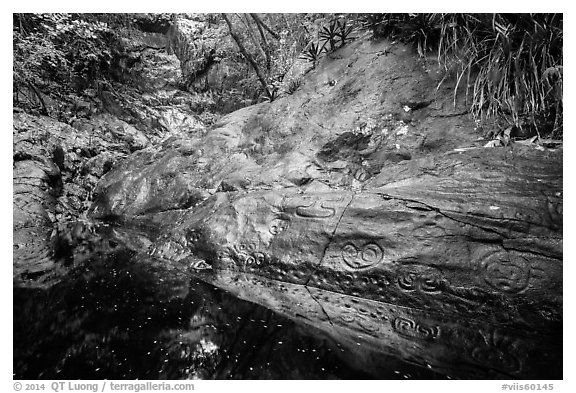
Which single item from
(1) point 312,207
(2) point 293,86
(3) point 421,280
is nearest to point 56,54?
(2) point 293,86

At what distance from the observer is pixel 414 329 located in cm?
214

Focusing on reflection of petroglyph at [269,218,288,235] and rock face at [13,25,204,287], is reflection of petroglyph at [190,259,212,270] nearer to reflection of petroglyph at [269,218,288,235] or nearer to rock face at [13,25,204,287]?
reflection of petroglyph at [269,218,288,235]

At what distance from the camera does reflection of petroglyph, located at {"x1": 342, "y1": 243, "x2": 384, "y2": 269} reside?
2.69 m

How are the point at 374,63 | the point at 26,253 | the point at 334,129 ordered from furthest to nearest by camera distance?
the point at 374,63, the point at 334,129, the point at 26,253

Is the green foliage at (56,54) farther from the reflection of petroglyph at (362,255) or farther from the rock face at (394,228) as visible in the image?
the reflection of petroglyph at (362,255)

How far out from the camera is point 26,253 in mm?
3854

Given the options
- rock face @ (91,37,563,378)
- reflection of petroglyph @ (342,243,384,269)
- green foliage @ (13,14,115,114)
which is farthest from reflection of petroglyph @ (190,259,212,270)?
green foliage @ (13,14,115,114)

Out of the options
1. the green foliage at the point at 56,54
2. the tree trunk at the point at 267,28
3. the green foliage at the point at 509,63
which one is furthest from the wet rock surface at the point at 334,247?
the tree trunk at the point at 267,28

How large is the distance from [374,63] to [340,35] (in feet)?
3.19

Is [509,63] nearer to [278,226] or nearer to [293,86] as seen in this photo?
[278,226]

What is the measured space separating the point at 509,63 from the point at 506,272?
7.13 ft

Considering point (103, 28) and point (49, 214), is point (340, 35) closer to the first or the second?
point (49, 214)

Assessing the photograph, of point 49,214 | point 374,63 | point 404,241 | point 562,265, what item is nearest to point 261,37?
point 374,63

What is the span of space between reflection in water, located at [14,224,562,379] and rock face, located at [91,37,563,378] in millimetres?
22
